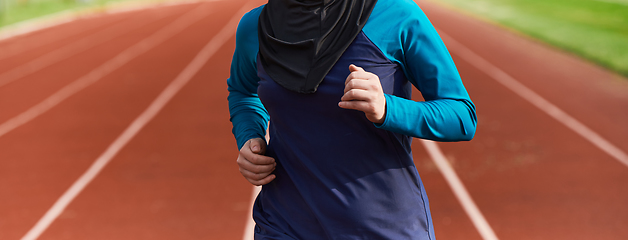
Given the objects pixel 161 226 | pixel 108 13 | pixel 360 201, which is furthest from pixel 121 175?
pixel 108 13

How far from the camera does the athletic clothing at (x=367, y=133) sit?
116 centimetres

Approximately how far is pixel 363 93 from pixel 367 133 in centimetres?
19

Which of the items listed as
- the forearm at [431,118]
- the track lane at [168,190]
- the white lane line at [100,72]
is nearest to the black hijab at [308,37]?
the forearm at [431,118]

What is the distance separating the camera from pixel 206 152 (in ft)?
19.8

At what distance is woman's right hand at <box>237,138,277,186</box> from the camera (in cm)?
134

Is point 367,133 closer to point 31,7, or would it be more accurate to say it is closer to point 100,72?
point 100,72

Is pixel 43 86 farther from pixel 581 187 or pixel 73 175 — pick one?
pixel 581 187

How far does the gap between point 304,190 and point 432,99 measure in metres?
0.35

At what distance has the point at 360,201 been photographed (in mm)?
1244

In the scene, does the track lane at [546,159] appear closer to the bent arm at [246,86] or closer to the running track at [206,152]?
the running track at [206,152]

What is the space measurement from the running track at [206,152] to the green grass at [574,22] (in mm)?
661

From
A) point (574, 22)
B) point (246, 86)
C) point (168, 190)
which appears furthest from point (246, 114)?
point (574, 22)

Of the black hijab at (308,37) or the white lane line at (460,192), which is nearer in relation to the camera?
the black hijab at (308,37)

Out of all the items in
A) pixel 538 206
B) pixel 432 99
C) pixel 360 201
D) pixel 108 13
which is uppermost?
pixel 432 99
